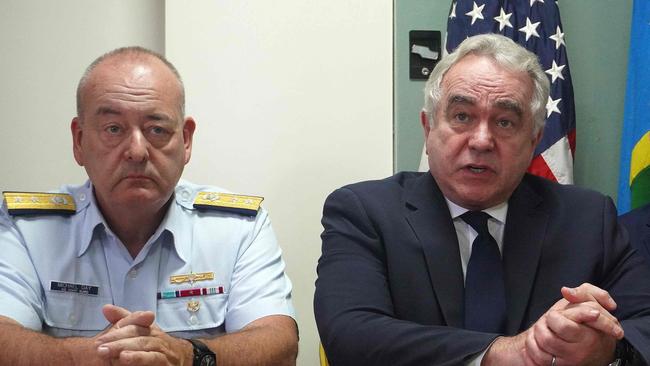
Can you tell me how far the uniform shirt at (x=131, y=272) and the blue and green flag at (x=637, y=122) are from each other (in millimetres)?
1527

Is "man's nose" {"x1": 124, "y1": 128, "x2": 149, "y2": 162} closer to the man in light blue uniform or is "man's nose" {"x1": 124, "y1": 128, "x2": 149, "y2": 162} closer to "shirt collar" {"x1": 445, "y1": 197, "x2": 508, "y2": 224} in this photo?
the man in light blue uniform

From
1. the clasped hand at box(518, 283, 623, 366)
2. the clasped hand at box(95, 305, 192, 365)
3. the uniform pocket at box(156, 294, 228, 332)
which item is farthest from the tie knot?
the clasped hand at box(95, 305, 192, 365)

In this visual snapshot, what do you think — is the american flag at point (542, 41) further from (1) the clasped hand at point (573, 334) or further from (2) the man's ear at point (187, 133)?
(1) the clasped hand at point (573, 334)

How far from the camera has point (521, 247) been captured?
1982 mm

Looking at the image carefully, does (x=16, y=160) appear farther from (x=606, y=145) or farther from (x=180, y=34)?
(x=606, y=145)

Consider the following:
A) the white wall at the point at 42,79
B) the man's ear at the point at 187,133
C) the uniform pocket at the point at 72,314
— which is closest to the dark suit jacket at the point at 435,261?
the man's ear at the point at 187,133

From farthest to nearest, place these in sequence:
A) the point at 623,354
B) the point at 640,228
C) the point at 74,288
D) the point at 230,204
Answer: the point at 640,228
the point at 230,204
the point at 74,288
the point at 623,354

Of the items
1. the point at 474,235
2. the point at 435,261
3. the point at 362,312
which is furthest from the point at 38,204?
the point at 474,235

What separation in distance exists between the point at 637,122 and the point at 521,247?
1.23 meters

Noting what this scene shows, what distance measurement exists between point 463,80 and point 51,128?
196 cm

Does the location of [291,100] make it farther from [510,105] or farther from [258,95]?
[510,105]

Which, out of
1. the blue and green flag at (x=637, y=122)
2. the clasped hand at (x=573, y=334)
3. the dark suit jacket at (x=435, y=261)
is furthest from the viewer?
the blue and green flag at (x=637, y=122)

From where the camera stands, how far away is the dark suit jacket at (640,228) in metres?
2.50

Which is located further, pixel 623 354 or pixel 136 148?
pixel 136 148
